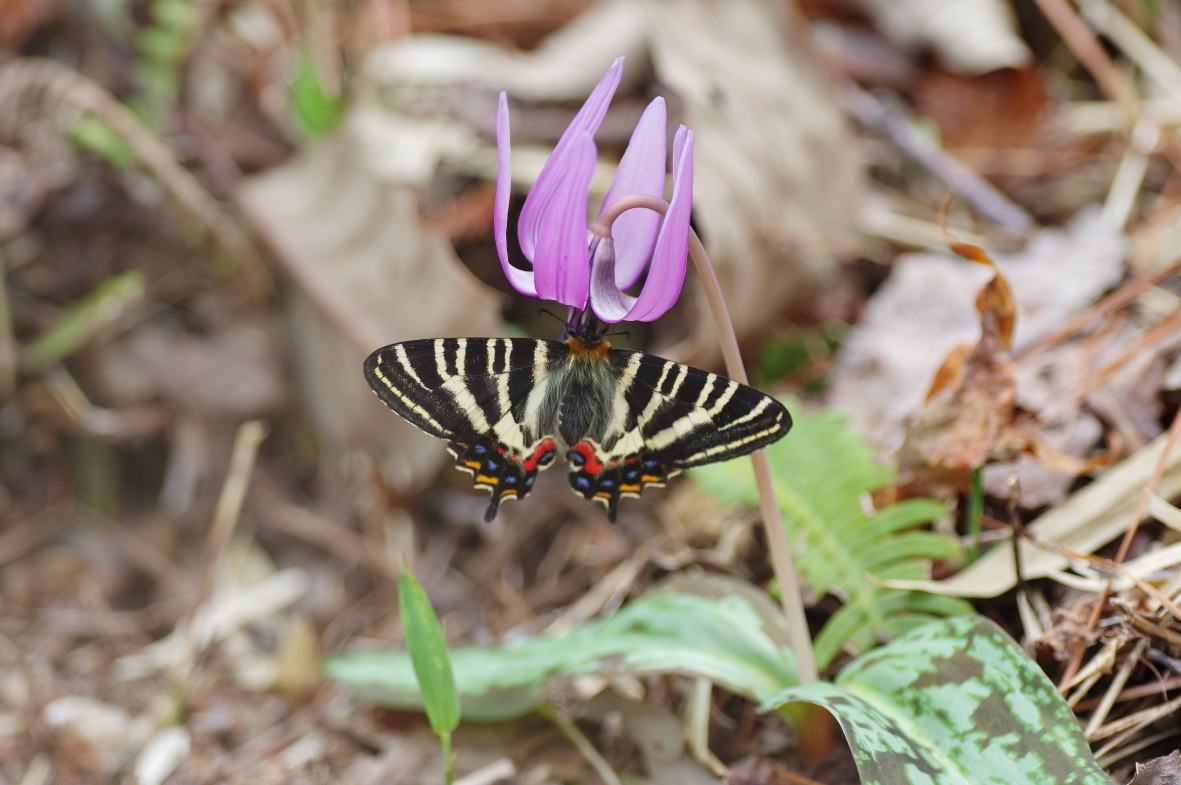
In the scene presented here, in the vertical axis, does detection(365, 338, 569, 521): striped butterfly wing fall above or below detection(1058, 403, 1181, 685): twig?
above

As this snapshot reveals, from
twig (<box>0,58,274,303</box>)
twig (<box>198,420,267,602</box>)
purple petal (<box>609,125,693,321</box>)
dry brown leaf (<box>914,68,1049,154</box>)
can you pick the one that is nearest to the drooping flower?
purple petal (<box>609,125,693,321</box>)

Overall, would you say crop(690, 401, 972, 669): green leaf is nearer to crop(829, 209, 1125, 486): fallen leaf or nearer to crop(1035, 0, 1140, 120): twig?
crop(829, 209, 1125, 486): fallen leaf

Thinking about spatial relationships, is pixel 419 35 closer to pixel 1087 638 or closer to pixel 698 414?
pixel 698 414

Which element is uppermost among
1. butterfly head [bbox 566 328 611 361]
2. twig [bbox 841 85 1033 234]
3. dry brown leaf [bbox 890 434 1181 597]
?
butterfly head [bbox 566 328 611 361]

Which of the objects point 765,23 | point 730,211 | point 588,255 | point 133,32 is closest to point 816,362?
point 730,211

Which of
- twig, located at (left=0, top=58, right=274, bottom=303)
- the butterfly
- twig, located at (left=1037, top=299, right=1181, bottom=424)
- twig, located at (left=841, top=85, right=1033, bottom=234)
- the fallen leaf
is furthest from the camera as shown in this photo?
twig, located at (left=0, top=58, right=274, bottom=303)

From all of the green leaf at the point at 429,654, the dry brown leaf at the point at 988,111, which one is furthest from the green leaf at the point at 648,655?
the dry brown leaf at the point at 988,111

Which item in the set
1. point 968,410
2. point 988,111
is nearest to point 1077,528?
point 968,410

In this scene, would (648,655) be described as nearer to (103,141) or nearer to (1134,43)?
(103,141)

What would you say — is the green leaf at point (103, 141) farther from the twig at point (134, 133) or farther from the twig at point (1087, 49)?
the twig at point (1087, 49)
